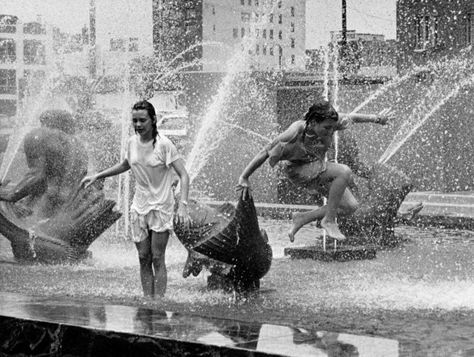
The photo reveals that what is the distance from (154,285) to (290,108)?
49.5ft

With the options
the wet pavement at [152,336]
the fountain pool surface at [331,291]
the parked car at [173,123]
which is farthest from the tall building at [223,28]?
the wet pavement at [152,336]

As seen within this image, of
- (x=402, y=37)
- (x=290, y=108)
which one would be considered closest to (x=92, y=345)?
(x=290, y=108)

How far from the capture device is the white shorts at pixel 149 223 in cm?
834

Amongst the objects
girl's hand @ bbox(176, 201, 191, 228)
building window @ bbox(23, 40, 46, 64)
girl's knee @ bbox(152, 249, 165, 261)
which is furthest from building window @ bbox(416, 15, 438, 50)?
building window @ bbox(23, 40, 46, 64)

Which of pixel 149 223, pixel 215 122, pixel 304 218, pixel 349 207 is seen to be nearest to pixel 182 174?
pixel 149 223

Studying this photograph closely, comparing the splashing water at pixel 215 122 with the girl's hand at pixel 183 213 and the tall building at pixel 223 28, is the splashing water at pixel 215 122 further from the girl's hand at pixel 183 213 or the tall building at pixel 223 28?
the tall building at pixel 223 28

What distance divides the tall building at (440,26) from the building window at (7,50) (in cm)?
4027

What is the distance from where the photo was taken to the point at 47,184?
1202 centimetres

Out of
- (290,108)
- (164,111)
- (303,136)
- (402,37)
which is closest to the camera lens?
(303,136)

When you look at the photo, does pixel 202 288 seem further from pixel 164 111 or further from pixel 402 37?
pixel 164 111

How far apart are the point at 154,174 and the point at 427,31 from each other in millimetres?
22973

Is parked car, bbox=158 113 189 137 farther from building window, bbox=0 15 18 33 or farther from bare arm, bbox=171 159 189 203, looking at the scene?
building window, bbox=0 15 18 33

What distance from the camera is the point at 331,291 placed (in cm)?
941

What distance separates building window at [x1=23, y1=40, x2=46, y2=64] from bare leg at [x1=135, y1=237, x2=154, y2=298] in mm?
57399
